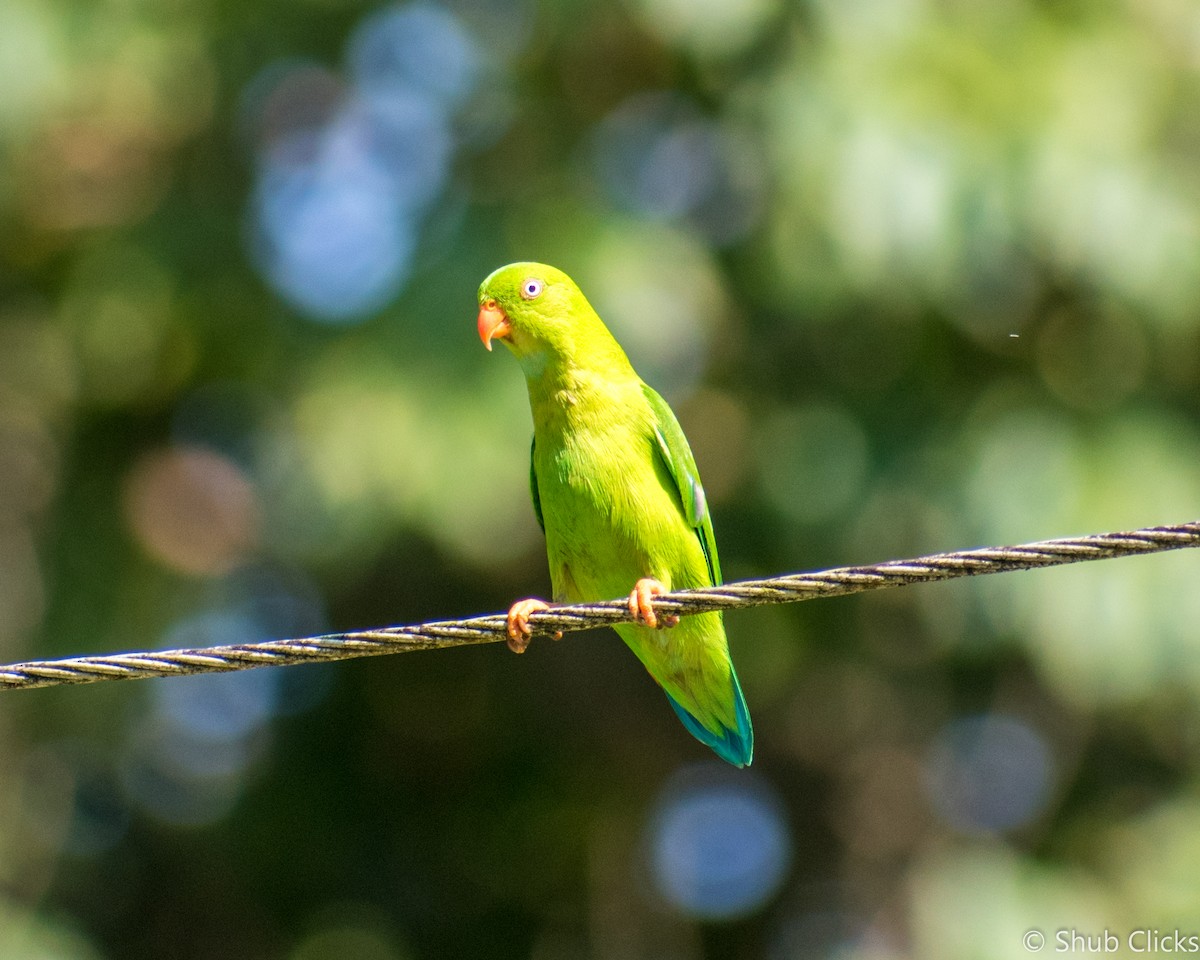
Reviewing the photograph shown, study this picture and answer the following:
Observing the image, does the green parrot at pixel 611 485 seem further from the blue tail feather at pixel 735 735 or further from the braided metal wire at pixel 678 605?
the braided metal wire at pixel 678 605

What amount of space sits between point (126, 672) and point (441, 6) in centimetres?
619

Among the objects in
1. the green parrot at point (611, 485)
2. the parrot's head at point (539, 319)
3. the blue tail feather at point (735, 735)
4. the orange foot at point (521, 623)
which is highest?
the parrot's head at point (539, 319)

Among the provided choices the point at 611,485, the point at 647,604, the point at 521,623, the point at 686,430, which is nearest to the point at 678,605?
the point at 647,604

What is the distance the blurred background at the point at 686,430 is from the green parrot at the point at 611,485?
202cm

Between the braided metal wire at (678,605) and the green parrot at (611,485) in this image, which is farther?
the green parrot at (611,485)

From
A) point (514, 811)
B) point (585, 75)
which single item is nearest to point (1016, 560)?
point (585, 75)

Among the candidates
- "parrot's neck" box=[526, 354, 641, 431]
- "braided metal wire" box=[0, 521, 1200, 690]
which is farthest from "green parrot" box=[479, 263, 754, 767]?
"braided metal wire" box=[0, 521, 1200, 690]

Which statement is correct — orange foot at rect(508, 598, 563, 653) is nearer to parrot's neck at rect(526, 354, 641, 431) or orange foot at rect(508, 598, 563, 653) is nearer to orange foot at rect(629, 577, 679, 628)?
orange foot at rect(629, 577, 679, 628)

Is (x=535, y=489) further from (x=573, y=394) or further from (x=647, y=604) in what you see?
(x=647, y=604)

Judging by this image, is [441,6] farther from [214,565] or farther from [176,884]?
[176,884]

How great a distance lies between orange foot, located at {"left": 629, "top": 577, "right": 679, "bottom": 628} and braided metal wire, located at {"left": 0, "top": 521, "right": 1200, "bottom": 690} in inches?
6.0

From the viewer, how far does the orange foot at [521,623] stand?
367 cm

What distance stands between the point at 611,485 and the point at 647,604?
124 cm

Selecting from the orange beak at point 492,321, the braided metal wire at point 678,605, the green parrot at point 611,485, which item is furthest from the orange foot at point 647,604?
the orange beak at point 492,321
